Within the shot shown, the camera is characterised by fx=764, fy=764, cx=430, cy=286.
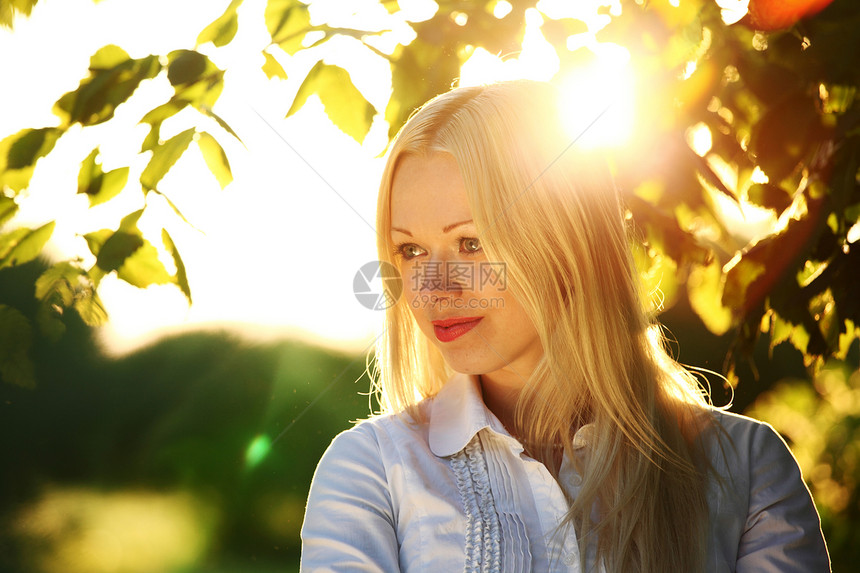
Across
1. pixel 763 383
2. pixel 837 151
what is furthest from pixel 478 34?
pixel 763 383

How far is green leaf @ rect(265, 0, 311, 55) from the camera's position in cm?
128

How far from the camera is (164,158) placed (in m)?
1.20

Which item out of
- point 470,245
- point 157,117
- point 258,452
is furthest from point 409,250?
point 258,452

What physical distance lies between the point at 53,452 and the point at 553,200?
3.47 metres

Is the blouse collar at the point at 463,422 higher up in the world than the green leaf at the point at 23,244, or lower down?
lower down

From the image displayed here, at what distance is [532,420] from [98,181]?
941 mm

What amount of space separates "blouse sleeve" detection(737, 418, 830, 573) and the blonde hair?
0.32 feet

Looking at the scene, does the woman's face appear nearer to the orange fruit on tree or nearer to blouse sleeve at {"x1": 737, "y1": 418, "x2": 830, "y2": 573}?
blouse sleeve at {"x1": 737, "y1": 418, "x2": 830, "y2": 573}

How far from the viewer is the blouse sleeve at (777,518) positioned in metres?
1.38

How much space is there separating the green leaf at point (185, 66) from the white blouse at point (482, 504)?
0.74 m

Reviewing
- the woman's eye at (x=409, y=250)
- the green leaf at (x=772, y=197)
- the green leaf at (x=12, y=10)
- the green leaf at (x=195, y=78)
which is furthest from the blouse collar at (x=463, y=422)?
the green leaf at (x=12, y=10)

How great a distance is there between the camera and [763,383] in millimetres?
4926

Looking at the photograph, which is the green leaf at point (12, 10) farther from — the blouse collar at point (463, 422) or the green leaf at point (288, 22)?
the blouse collar at point (463, 422)

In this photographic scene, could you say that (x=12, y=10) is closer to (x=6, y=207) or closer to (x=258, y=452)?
(x=6, y=207)
